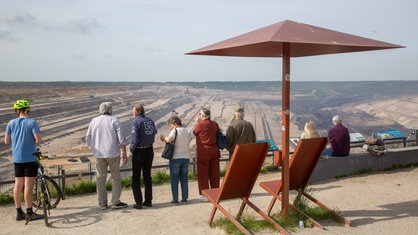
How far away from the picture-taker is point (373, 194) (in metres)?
7.12

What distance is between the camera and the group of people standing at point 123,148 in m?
5.79

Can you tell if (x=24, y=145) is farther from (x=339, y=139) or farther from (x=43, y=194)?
(x=339, y=139)

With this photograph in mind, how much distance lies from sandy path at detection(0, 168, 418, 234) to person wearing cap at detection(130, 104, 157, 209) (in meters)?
0.23

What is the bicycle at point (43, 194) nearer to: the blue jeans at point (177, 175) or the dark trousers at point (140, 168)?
the dark trousers at point (140, 168)

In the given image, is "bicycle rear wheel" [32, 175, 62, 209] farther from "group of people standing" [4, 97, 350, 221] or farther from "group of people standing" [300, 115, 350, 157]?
"group of people standing" [300, 115, 350, 157]

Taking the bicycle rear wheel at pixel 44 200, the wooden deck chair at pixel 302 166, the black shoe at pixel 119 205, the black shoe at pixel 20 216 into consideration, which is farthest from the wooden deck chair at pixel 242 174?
the black shoe at pixel 20 216

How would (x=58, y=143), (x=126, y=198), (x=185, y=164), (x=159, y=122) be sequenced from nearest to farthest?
1. (x=185, y=164)
2. (x=126, y=198)
3. (x=58, y=143)
4. (x=159, y=122)

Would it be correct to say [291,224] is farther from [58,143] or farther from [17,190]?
[58,143]

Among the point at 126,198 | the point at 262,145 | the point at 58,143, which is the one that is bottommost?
the point at 58,143

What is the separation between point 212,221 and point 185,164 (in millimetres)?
1474

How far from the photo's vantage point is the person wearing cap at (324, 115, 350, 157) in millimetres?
8648

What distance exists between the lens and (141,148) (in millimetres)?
6418

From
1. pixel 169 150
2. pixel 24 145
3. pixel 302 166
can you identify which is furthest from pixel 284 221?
pixel 24 145


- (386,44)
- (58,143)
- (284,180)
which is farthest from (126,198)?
(58,143)
